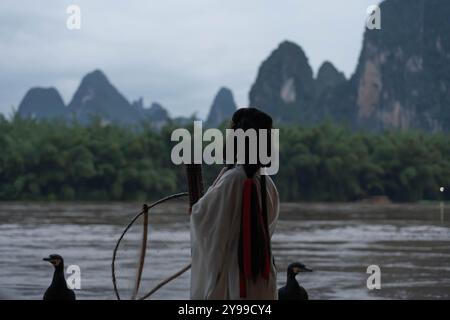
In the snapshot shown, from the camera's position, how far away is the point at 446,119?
235ft

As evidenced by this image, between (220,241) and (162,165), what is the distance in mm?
38831

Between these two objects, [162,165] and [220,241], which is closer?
[220,241]

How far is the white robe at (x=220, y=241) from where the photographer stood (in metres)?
2.95

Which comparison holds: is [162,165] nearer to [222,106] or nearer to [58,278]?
[58,278]

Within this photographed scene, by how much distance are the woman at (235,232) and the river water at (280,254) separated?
0.91 metres

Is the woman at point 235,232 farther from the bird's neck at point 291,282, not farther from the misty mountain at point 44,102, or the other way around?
the misty mountain at point 44,102

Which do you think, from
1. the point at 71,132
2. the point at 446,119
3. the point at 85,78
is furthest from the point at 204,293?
the point at 85,78

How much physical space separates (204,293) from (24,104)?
115534 mm

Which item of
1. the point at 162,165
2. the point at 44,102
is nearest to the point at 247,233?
the point at 162,165

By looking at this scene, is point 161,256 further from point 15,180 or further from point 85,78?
point 85,78

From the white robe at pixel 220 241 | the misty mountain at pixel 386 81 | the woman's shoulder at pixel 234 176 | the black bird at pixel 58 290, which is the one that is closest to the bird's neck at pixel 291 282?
the black bird at pixel 58 290

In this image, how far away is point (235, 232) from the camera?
2977 mm

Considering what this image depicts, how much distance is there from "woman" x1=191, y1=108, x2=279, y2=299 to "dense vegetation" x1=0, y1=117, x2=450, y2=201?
3493 centimetres

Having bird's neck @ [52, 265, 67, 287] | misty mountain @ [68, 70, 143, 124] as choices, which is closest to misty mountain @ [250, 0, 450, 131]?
misty mountain @ [68, 70, 143, 124]
